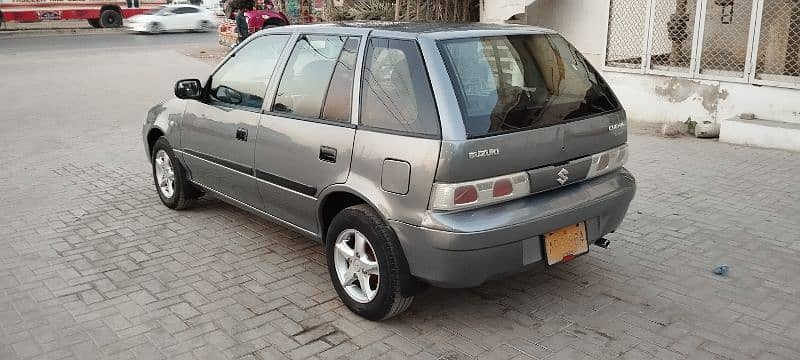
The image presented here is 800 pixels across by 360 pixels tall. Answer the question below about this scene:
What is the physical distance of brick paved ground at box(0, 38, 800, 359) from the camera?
12.2 feet

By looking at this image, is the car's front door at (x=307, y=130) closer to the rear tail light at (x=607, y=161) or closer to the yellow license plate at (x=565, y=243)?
the yellow license plate at (x=565, y=243)

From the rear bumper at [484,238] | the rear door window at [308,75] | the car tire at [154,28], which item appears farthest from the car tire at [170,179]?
the car tire at [154,28]

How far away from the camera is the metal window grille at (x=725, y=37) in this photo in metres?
8.86

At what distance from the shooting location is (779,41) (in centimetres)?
861

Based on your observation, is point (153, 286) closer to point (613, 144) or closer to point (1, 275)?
point (1, 275)

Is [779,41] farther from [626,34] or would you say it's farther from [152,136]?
[152,136]

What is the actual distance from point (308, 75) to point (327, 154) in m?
0.65

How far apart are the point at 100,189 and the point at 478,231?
474 cm

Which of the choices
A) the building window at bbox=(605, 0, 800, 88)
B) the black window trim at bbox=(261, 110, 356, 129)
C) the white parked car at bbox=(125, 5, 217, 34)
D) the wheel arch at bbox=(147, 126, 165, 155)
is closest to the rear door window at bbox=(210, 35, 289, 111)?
the black window trim at bbox=(261, 110, 356, 129)

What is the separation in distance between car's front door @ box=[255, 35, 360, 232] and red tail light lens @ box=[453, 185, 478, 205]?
75cm

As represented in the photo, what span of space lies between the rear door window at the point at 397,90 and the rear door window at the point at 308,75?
37cm

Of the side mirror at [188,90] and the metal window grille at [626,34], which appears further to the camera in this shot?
the metal window grille at [626,34]

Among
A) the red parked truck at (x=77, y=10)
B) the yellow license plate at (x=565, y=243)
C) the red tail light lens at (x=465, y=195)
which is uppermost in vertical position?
the red parked truck at (x=77, y=10)

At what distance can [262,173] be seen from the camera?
4.62 metres
